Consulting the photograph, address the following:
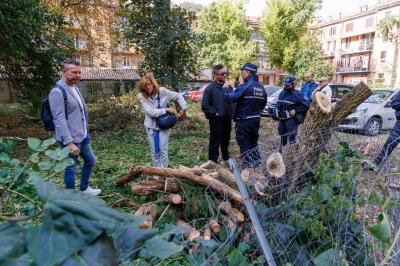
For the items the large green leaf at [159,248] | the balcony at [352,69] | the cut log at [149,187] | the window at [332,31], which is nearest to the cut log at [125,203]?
the cut log at [149,187]

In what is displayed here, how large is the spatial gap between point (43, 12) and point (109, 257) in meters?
7.97

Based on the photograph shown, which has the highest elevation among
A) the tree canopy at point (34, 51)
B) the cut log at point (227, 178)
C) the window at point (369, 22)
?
the window at point (369, 22)

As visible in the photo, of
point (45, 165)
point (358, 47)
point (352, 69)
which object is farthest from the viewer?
point (352, 69)

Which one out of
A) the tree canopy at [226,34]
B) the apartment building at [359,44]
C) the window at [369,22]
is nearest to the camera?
the tree canopy at [226,34]

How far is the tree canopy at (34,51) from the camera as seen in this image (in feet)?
21.3

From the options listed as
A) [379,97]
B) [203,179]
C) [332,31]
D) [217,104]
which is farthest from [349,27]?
[203,179]

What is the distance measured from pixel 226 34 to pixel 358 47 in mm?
25378

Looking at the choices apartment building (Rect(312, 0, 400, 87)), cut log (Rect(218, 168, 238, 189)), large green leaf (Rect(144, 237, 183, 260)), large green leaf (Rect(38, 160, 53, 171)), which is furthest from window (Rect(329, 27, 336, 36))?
large green leaf (Rect(144, 237, 183, 260))

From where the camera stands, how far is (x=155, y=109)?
4.35 m

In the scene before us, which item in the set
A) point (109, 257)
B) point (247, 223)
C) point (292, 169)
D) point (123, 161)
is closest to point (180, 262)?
point (247, 223)

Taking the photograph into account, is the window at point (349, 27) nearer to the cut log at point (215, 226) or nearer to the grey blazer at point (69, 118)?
the grey blazer at point (69, 118)

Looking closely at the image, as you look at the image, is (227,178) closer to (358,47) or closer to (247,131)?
(247,131)

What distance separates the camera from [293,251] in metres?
2.35

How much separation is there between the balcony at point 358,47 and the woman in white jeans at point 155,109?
48.3 m
